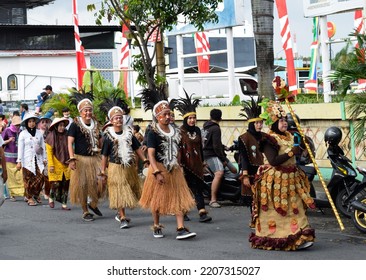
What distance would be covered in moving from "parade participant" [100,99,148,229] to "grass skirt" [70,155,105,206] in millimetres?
940

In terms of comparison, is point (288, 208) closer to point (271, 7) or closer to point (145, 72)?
point (271, 7)

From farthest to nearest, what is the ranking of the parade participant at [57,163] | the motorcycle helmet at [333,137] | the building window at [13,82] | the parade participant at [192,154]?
the building window at [13,82], the parade participant at [57,163], the parade participant at [192,154], the motorcycle helmet at [333,137]

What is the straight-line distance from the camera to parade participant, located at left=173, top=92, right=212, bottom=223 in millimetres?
13930

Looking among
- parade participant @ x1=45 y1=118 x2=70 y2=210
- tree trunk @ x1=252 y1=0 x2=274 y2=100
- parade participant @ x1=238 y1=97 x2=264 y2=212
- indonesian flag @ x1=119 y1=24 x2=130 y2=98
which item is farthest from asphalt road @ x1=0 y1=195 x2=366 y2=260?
indonesian flag @ x1=119 y1=24 x2=130 y2=98

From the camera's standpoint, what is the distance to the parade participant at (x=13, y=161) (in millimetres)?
18438

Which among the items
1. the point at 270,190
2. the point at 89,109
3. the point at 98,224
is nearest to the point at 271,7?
the point at 89,109

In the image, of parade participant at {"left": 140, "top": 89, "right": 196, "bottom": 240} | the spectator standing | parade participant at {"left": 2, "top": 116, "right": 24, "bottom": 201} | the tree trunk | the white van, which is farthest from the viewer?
the white van

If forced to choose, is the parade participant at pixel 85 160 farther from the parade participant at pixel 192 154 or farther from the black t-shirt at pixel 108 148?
the parade participant at pixel 192 154

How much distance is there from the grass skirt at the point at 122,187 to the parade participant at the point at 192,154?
2.84ft

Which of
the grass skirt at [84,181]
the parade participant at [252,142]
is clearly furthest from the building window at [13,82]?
the parade participant at [252,142]

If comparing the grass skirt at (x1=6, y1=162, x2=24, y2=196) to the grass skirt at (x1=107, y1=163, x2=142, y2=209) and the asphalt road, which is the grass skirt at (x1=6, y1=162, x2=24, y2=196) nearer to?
the asphalt road

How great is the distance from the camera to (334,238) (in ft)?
38.2
